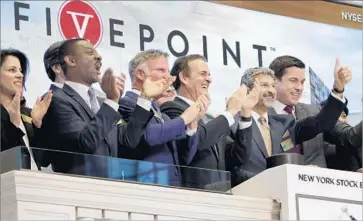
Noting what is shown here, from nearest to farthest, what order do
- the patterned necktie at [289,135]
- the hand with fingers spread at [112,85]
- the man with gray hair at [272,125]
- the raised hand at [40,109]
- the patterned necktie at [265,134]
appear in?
the raised hand at [40,109] < the hand with fingers spread at [112,85] < the man with gray hair at [272,125] < the patterned necktie at [265,134] < the patterned necktie at [289,135]

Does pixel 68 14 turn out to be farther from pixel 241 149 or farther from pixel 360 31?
pixel 360 31

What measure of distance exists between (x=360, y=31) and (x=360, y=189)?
11.9 feet

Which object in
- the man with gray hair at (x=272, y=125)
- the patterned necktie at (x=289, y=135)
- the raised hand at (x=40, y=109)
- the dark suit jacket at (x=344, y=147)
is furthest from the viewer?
the dark suit jacket at (x=344, y=147)

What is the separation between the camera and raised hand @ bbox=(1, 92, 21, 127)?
12.3m

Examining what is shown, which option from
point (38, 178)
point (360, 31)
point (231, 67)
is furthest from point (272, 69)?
point (38, 178)

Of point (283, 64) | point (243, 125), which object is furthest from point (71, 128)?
point (283, 64)

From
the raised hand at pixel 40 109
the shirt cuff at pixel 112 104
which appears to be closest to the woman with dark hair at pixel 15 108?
the raised hand at pixel 40 109

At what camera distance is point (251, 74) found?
1462cm

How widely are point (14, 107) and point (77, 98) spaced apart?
794 mm

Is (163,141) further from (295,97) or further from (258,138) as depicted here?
(295,97)

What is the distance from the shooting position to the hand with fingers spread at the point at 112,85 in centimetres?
1315

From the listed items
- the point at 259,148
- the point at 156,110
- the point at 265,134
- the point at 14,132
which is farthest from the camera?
the point at 265,134

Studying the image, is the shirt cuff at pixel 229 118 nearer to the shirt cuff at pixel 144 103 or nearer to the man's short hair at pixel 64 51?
the shirt cuff at pixel 144 103

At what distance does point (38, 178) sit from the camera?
35.7 ft
